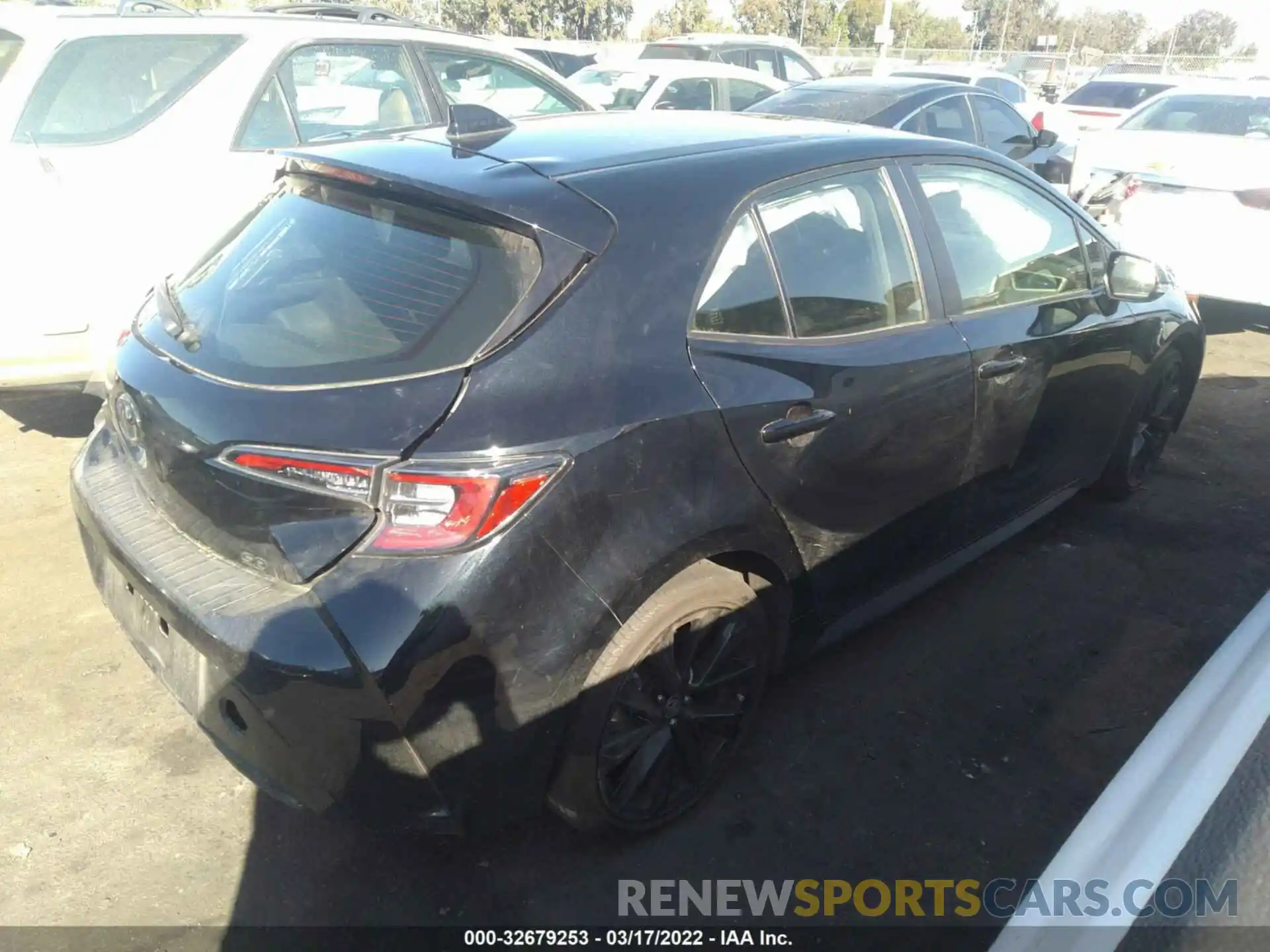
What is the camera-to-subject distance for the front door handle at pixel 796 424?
2.49m

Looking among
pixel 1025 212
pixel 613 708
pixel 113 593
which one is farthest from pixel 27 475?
pixel 1025 212

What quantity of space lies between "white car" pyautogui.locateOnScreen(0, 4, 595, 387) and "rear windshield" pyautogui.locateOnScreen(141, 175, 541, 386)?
132 cm

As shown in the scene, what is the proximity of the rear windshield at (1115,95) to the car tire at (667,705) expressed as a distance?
46.9 ft

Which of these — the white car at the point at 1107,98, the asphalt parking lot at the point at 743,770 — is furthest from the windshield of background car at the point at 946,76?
the asphalt parking lot at the point at 743,770

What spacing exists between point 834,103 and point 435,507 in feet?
22.2

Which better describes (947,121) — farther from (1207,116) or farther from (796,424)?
(796,424)

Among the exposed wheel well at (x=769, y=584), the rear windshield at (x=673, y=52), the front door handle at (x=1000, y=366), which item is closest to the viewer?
the exposed wheel well at (x=769, y=584)

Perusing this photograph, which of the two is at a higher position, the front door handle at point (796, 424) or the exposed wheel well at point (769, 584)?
the front door handle at point (796, 424)

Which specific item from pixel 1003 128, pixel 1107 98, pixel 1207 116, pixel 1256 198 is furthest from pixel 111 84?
pixel 1107 98

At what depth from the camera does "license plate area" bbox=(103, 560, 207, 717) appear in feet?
7.27

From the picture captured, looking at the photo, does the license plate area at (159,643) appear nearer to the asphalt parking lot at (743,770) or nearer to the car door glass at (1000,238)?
the asphalt parking lot at (743,770)

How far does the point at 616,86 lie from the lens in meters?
10.4

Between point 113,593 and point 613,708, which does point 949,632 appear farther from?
point 113,593

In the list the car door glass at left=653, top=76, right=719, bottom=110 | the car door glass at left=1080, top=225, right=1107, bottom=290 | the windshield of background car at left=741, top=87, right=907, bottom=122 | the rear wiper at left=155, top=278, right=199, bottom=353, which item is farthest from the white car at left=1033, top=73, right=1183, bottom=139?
the rear wiper at left=155, top=278, right=199, bottom=353
